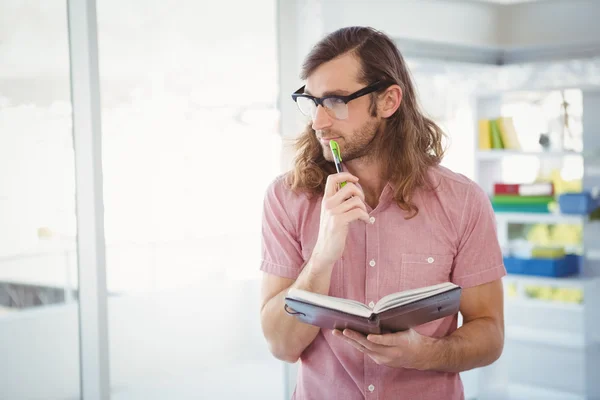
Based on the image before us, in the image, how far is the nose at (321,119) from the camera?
74.1 inches

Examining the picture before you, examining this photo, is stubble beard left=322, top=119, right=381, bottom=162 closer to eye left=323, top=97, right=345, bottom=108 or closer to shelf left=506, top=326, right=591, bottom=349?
eye left=323, top=97, right=345, bottom=108

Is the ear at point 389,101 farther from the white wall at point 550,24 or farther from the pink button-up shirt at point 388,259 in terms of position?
the white wall at point 550,24

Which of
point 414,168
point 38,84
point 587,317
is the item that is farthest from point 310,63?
point 587,317

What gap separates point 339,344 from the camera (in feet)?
6.23

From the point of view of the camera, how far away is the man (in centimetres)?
188

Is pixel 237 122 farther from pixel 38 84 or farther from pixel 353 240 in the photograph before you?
pixel 353 240

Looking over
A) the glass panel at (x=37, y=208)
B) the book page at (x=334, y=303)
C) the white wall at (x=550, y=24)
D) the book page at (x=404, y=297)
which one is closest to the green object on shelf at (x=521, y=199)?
the white wall at (x=550, y=24)

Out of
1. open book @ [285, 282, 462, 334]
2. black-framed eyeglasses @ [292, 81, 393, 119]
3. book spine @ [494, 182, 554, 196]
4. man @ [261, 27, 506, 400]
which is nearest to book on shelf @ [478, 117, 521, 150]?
book spine @ [494, 182, 554, 196]

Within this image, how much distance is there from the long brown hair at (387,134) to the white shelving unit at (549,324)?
3033 millimetres

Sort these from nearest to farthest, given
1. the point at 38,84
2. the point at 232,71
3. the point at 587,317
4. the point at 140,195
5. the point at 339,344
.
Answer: the point at 339,344, the point at 38,84, the point at 140,195, the point at 232,71, the point at 587,317

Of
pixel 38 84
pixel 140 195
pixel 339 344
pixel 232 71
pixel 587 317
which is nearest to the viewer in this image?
pixel 339 344

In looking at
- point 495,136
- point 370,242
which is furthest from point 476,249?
point 495,136

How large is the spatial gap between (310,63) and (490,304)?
0.77m

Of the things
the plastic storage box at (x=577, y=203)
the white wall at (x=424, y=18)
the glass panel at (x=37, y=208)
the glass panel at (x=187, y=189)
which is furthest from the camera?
the plastic storage box at (x=577, y=203)
